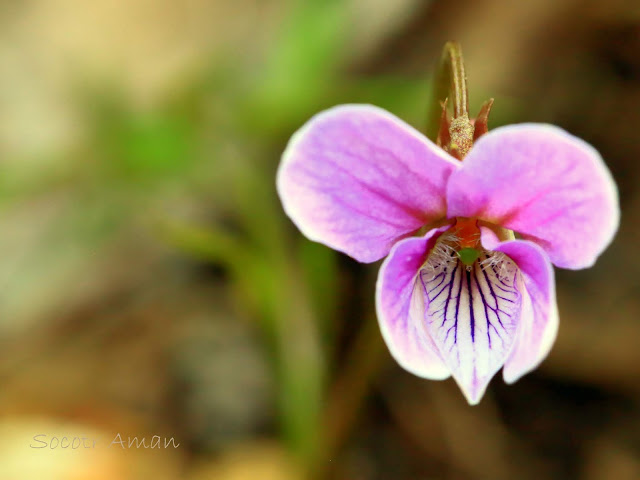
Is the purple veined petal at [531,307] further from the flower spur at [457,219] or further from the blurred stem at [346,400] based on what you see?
the blurred stem at [346,400]

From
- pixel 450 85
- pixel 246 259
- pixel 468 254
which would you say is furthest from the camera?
pixel 246 259

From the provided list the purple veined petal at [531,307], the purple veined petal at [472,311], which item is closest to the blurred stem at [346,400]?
the purple veined petal at [472,311]

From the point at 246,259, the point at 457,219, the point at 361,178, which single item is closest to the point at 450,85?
the point at 457,219

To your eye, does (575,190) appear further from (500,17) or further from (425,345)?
(500,17)

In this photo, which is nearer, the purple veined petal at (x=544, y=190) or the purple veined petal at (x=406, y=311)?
the purple veined petal at (x=544, y=190)

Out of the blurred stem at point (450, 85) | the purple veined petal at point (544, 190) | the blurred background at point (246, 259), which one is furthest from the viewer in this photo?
the blurred background at point (246, 259)

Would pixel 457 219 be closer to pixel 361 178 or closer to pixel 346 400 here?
pixel 361 178

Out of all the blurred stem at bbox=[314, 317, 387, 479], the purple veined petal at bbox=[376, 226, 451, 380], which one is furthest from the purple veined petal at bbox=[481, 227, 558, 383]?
the blurred stem at bbox=[314, 317, 387, 479]
